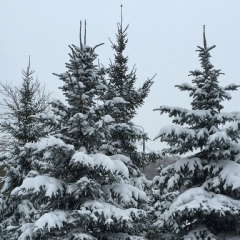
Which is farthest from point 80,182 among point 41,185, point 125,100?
point 125,100

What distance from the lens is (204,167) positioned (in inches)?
315

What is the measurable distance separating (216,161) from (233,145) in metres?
0.67

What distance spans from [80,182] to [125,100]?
6.05 meters

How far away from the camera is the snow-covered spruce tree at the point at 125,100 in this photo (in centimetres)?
1131

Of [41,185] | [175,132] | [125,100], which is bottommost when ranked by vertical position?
[41,185]

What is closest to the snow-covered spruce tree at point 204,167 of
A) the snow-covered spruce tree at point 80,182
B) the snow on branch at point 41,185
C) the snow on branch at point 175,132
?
the snow on branch at point 175,132

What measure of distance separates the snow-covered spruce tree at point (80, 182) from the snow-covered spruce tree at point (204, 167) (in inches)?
40.4

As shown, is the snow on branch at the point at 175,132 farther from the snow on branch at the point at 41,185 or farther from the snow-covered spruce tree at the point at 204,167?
the snow on branch at the point at 41,185

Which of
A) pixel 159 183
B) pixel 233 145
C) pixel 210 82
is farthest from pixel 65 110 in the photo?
pixel 233 145

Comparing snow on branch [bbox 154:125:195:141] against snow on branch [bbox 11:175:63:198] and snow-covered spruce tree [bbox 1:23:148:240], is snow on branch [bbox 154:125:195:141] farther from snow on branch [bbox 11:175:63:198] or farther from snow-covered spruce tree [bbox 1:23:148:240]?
snow on branch [bbox 11:175:63:198]

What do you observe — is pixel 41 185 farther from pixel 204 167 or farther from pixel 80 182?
pixel 204 167

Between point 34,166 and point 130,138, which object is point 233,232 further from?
point 34,166

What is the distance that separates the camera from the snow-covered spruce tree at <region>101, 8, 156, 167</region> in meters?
11.3

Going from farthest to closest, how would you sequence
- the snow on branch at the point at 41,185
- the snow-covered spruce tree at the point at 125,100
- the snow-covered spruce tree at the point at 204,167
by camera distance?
the snow-covered spruce tree at the point at 125,100 → the snow-covered spruce tree at the point at 204,167 → the snow on branch at the point at 41,185
